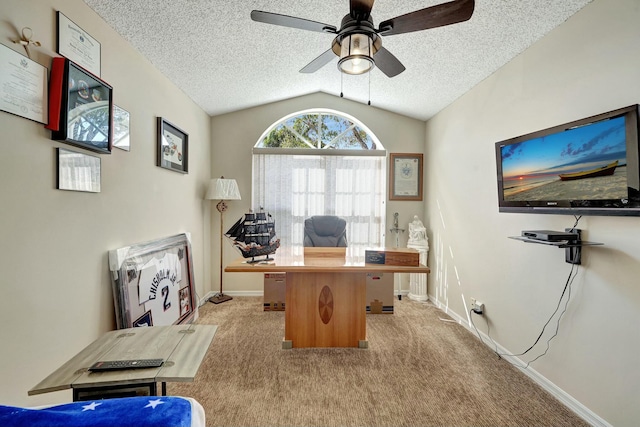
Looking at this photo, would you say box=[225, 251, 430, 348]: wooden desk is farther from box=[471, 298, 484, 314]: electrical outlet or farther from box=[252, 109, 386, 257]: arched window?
box=[252, 109, 386, 257]: arched window

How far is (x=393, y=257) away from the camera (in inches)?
96.1

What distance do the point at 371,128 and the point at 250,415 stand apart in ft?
12.2

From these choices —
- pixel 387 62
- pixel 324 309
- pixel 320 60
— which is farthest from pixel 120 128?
pixel 324 309

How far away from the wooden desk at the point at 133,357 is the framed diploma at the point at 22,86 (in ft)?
3.73

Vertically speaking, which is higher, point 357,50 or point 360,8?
point 360,8

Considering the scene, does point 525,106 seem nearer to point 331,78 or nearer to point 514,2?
point 514,2

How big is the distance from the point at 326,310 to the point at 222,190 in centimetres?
209

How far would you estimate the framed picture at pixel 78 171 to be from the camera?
1.63m

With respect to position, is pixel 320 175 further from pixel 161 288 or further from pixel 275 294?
pixel 161 288

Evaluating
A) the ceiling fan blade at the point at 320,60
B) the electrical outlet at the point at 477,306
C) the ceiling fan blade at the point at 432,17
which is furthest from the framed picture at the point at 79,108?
the electrical outlet at the point at 477,306

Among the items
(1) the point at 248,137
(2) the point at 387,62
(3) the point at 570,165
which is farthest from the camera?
(1) the point at 248,137

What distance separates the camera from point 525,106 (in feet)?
7.66

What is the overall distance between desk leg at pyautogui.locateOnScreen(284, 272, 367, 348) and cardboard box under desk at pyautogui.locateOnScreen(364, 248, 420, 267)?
281 mm

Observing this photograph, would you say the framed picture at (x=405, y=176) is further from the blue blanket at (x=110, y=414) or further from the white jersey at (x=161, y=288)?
the blue blanket at (x=110, y=414)
